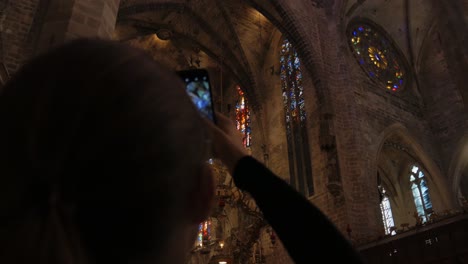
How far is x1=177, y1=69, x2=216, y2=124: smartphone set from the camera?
0.73 m

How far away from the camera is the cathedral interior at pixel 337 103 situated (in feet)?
27.3

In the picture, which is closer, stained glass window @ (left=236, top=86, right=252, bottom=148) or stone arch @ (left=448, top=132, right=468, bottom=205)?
stone arch @ (left=448, top=132, right=468, bottom=205)

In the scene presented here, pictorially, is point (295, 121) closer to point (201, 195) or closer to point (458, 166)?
point (458, 166)

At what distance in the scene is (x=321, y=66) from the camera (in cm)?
1162

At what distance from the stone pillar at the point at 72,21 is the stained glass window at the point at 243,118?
Result: 11.7m

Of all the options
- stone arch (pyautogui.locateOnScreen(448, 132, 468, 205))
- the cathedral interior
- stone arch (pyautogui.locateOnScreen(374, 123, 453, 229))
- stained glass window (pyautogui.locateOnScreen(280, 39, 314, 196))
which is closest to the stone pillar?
the cathedral interior

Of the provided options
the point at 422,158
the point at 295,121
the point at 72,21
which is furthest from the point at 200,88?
the point at 422,158

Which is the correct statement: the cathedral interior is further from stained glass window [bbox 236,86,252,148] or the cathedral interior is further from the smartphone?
the smartphone

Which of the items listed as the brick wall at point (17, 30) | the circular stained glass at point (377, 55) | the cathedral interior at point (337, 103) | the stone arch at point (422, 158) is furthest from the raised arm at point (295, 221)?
the circular stained glass at point (377, 55)

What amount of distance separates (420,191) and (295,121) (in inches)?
251

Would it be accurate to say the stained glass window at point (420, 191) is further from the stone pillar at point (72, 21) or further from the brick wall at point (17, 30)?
the stone pillar at point (72, 21)

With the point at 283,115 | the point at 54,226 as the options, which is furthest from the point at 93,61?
the point at 283,115

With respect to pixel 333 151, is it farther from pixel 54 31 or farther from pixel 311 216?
pixel 311 216

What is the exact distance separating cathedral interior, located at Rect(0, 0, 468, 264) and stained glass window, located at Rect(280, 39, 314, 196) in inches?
1.9
